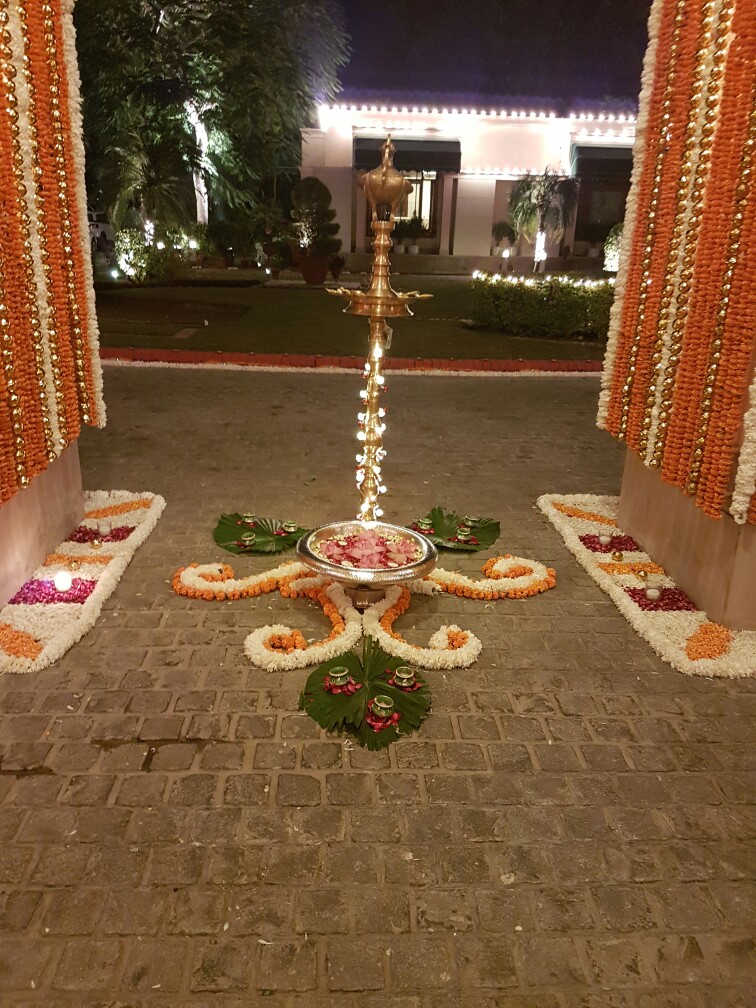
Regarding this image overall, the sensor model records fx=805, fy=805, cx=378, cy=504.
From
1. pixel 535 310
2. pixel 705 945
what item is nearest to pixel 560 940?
pixel 705 945

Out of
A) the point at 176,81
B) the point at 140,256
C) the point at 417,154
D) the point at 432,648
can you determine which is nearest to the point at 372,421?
the point at 432,648

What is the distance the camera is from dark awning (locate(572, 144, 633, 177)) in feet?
79.9

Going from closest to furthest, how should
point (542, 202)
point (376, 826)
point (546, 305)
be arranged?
1. point (376, 826)
2. point (546, 305)
3. point (542, 202)

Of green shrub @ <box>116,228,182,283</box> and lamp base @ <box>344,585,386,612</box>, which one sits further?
green shrub @ <box>116,228,182,283</box>

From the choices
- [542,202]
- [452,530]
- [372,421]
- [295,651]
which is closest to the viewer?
[295,651]

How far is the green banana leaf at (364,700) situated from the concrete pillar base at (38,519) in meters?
1.74

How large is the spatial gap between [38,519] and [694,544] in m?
3.66

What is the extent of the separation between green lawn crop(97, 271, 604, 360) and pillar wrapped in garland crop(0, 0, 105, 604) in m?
6.86

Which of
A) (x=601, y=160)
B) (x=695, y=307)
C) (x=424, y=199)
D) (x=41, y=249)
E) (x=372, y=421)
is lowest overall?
(x=372, y=421)

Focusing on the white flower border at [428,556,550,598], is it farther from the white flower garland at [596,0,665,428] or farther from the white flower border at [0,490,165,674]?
the white flower border at [0,490,165,674]

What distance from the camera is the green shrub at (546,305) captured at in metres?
13.1

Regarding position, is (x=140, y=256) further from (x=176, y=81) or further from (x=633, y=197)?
(x=633, y=197)

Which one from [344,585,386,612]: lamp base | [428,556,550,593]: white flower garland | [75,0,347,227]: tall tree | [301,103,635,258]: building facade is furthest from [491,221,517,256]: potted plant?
[344,585,386,612]: lamp base

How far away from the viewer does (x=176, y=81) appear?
13.9 metres
